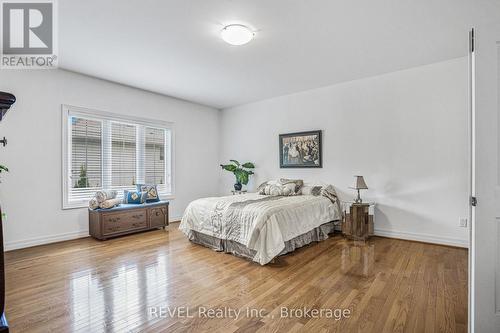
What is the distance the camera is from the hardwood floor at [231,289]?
6.46 feet

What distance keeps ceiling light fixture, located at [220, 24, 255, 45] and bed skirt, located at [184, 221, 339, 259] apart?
8.11 feet

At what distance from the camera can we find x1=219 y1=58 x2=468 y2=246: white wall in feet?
12.2

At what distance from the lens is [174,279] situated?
272 centimetres

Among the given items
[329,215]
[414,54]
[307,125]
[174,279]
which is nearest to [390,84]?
[414,54]

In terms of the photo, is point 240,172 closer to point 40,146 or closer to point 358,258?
point 358,258

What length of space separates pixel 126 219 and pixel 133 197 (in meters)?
0.45

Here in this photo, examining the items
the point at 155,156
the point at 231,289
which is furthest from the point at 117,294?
the point at 155,156

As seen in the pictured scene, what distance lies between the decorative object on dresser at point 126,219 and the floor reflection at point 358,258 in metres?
3.24

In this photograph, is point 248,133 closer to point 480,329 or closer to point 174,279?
point 174,279

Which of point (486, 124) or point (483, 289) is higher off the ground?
point (486, 124)

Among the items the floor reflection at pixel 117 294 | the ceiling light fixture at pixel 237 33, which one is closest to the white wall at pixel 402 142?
the ceiling light fixture at pixel 237 33

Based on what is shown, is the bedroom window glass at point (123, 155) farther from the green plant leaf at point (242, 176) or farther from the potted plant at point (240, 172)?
the green plant leaf at point (242, 176)

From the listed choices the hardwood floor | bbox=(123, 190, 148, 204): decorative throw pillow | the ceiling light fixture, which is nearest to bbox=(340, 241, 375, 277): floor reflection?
the hardwood floor

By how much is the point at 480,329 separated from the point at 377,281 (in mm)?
1105
